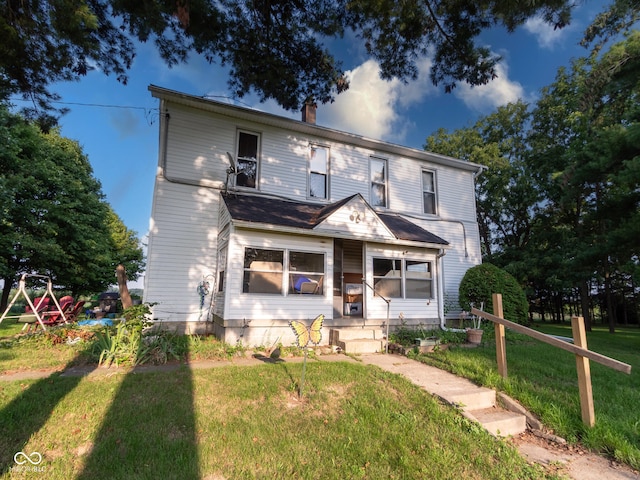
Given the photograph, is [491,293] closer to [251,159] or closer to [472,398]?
[472,398]

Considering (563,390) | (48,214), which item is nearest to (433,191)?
(563,390)

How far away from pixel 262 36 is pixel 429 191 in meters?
8.73

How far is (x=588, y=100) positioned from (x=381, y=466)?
1559cm

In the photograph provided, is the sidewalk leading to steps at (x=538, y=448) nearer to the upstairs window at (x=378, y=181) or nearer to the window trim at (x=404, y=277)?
the window trim at (x=404, y=277)

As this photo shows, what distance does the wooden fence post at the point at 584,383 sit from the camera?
3.87 m

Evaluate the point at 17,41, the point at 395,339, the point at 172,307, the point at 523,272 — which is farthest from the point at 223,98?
the point at 523,272

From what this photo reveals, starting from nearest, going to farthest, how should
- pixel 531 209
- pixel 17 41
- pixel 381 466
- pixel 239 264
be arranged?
pixel 381 466 < pixel 17 41 < pixel 239 264 < pixel 531 209

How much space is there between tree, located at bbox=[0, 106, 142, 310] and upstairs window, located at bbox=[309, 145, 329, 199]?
12.8 metres

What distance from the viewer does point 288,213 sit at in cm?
904

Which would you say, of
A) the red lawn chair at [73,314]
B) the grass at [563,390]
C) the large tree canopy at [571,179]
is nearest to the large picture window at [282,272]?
the grass at [563,390]

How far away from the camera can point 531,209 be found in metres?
22.6

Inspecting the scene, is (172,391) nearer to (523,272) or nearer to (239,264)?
(239,264)

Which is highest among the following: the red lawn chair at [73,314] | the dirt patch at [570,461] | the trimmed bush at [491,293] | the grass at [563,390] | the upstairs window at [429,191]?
the upstairs window at [429,191]

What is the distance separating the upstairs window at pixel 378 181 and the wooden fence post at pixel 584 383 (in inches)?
328
